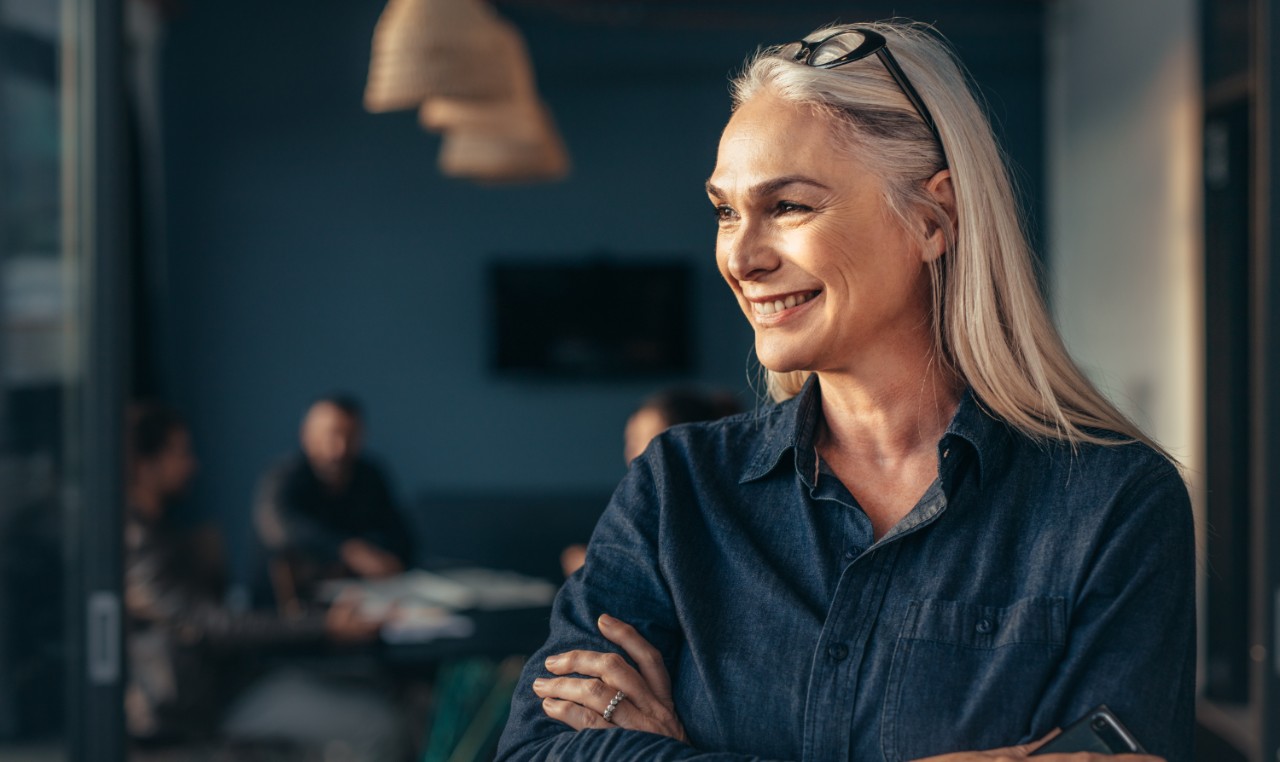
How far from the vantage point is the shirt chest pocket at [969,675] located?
1.21 metres

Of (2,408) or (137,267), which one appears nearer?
(2,408)

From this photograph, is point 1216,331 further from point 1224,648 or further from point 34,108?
point 34,108

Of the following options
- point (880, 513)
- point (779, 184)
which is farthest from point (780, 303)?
point (880, 513)

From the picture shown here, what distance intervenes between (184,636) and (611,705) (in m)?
2.50

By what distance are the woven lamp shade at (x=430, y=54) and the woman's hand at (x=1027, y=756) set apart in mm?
2329

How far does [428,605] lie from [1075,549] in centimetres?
279

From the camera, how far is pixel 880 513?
137 cm

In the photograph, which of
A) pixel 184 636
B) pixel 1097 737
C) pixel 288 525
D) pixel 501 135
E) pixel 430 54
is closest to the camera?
pixel 1097 737

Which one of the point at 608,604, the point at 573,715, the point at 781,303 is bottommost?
the point at 573,715

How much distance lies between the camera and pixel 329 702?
3697 mm

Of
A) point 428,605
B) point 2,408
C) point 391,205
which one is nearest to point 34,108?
point 2,408

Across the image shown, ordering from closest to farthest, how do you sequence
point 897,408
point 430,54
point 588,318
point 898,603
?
point 898,603 < point 897,408 < point 430,54 < point 588,318

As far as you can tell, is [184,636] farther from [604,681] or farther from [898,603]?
[898,603]

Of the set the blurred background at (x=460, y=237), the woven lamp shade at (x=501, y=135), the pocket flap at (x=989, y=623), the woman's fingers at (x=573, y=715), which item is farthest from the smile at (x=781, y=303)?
the blurred background at (x=460, y=237)
